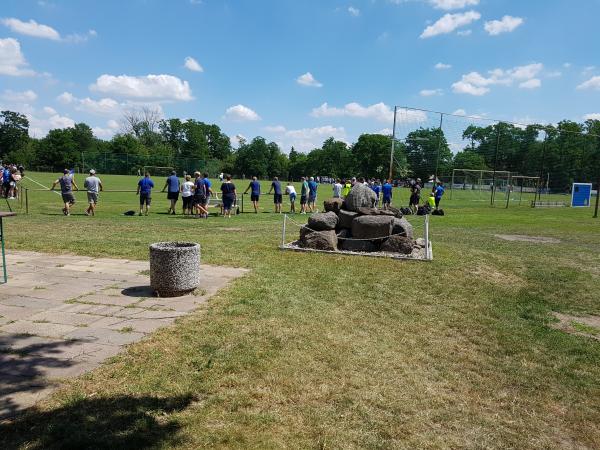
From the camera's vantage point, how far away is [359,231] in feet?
34.8

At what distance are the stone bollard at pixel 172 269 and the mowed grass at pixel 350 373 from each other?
1.88 ft

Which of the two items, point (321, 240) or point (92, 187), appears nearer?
point (321, 240)

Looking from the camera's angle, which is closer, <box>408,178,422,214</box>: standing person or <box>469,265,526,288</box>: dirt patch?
<box>469,265,526,288</box>: dirt patch

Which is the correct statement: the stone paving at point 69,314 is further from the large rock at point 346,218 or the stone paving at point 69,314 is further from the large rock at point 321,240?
the large rock at point 346,218

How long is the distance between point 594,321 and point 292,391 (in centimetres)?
491

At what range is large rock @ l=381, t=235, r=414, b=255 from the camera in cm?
1010

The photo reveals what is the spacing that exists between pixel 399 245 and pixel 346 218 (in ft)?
5.07

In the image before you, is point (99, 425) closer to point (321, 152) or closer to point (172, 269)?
point (172, 269)

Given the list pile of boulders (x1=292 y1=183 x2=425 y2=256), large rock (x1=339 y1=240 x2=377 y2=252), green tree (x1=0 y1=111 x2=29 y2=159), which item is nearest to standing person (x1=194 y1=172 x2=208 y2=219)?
pile of boulders (x1=292 y1=183 x2=425 y2=256)

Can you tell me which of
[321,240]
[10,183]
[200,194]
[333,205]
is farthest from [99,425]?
[10,183]

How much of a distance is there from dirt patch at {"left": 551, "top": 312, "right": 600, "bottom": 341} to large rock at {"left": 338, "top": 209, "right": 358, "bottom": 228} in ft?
17.2

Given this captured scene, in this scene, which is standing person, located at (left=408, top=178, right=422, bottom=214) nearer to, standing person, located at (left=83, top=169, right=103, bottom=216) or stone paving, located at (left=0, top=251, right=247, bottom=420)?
standing person, located at (left=83, top=169, right=103, bottom=216)

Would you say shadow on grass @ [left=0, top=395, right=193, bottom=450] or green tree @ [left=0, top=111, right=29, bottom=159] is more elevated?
green tree @ [left=0, top=111, right=29, bottom=159]

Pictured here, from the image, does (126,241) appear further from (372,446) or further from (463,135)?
(463,135)
